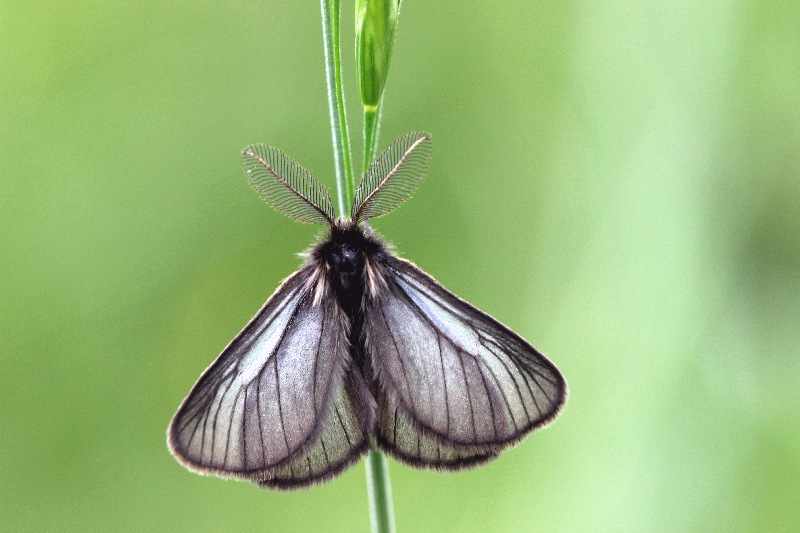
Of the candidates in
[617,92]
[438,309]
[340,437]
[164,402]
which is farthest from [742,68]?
[164,402]

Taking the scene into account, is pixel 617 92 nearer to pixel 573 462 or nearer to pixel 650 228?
pixel 650 228

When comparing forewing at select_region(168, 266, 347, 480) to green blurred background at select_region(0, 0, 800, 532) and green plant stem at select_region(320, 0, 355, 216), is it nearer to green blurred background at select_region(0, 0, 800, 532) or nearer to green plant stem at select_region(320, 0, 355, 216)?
green plant stem at select_region(320, 0, 355, 216)

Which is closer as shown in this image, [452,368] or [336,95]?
[336,95]

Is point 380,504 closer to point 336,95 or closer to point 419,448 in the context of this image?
point 419,448

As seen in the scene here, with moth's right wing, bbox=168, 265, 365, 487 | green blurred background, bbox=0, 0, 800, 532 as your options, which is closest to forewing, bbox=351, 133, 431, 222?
moth's right wing, bbox=168, 265, 365, 487

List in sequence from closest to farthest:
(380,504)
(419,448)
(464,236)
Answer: (380,504)
(419,448)
(464,236)

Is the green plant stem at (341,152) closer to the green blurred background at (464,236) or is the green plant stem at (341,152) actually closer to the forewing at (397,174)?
the forewing at (397,174)

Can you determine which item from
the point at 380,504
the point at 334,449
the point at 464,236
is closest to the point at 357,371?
the point at 334,449
